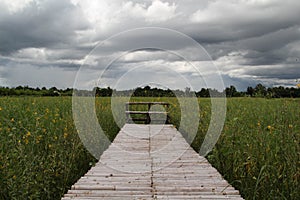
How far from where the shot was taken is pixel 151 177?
4.36 metres

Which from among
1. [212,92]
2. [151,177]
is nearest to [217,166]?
[151,177]

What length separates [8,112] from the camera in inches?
315

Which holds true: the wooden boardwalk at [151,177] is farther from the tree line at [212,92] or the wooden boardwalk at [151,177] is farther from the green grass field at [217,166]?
the tree line at [212,92]

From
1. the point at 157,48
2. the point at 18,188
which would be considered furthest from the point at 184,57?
the point at 18,188

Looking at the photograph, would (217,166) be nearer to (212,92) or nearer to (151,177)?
(151,177)

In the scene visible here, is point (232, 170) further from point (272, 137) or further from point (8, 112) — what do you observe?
point (8, 112)

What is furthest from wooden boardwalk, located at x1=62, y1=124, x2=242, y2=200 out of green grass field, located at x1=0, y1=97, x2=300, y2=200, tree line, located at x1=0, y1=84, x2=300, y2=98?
tree line, located at x1=0, y1=84, x2=300, y2=98

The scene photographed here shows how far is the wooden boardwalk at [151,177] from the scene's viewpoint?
3672mm

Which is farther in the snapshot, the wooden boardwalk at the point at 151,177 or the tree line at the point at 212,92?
the tree line at the point at 212,92

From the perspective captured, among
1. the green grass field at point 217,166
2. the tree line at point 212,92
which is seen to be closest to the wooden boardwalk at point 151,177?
the green grass field at point 217,166

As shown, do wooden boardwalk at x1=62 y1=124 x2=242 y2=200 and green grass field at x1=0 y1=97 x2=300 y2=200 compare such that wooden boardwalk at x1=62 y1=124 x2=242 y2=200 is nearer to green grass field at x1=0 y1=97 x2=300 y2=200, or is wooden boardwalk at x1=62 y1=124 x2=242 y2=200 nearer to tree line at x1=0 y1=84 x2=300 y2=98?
green grass field at x1=0 y1=97 x2=300 y2=200

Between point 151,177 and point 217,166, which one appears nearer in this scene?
point 151,177

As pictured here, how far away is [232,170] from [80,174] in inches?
82.7

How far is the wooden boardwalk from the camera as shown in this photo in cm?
367
